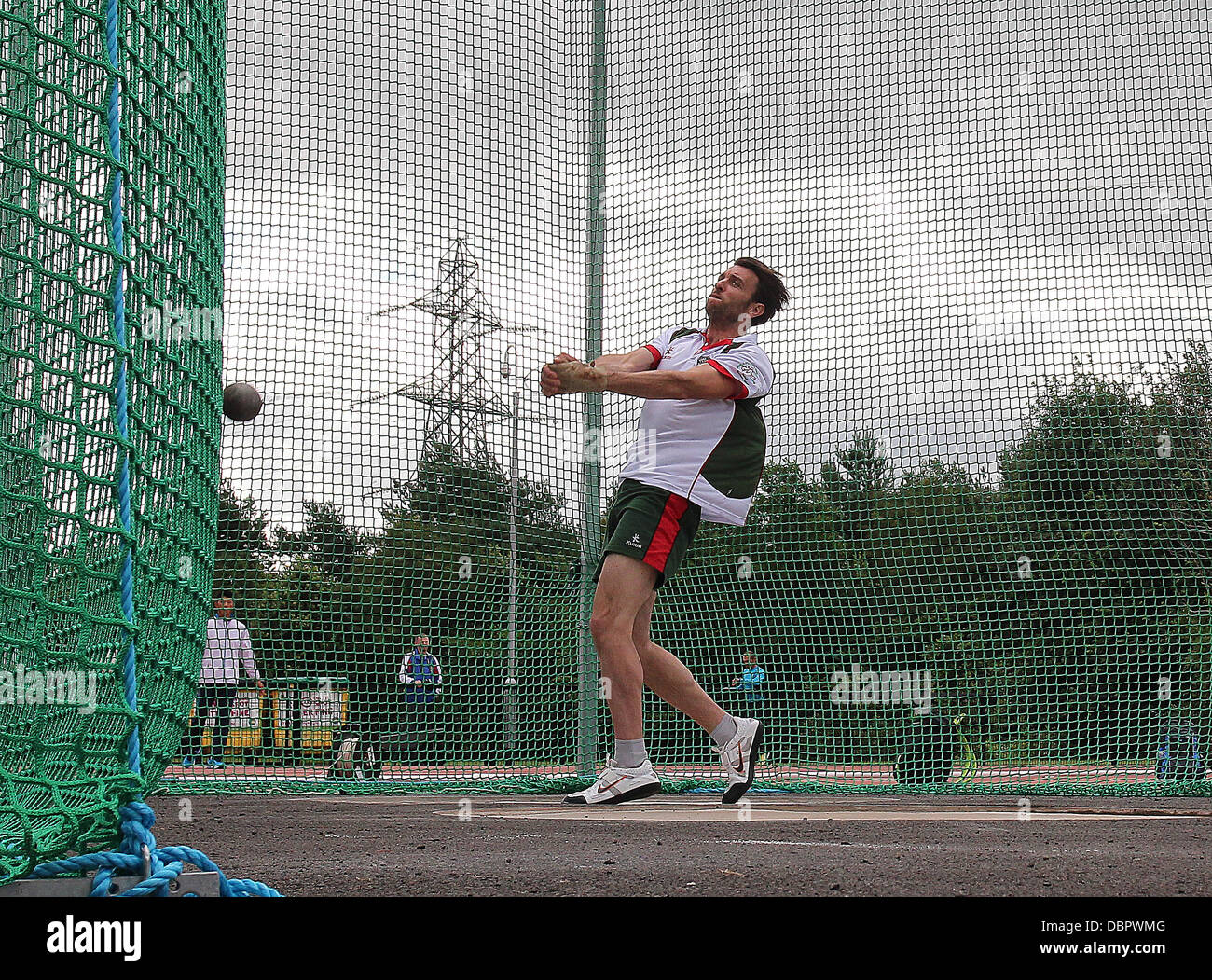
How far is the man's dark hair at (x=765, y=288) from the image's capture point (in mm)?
4234

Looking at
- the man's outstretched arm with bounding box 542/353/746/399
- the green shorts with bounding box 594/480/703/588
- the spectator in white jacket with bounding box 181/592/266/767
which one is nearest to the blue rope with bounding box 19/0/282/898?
the man's outstretched arm with bounding box 542/353/746/399

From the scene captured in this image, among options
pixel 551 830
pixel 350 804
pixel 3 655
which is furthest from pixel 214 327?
pixel 350 804

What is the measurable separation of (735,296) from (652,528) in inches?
35.9

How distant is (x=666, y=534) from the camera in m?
3.93

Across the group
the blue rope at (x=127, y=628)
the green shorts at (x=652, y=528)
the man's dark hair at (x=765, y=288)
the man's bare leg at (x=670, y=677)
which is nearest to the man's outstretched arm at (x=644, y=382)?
the green shorts at (x=652, y=528)

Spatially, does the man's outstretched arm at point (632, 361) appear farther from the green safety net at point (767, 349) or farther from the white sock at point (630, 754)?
the green safety net at point (767, 349)

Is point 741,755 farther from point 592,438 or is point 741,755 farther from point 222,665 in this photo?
point 222,665

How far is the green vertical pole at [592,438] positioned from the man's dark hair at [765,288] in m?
2.32

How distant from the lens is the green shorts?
3.90m

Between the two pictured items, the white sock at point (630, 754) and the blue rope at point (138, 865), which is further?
the white sock at point (630, 754)

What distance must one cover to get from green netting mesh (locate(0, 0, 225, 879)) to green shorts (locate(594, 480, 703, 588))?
151 centimetres

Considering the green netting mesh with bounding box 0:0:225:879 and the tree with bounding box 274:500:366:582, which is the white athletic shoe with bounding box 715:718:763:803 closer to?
the green netting mesh with bounding box 0:0:225:879

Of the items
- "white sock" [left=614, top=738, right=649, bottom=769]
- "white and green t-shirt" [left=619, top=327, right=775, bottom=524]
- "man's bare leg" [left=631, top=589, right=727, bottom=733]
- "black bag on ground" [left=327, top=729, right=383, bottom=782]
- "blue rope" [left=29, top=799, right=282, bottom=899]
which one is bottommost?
"black bag on ground" [left=327, top=729, right=383, bottom=782]
